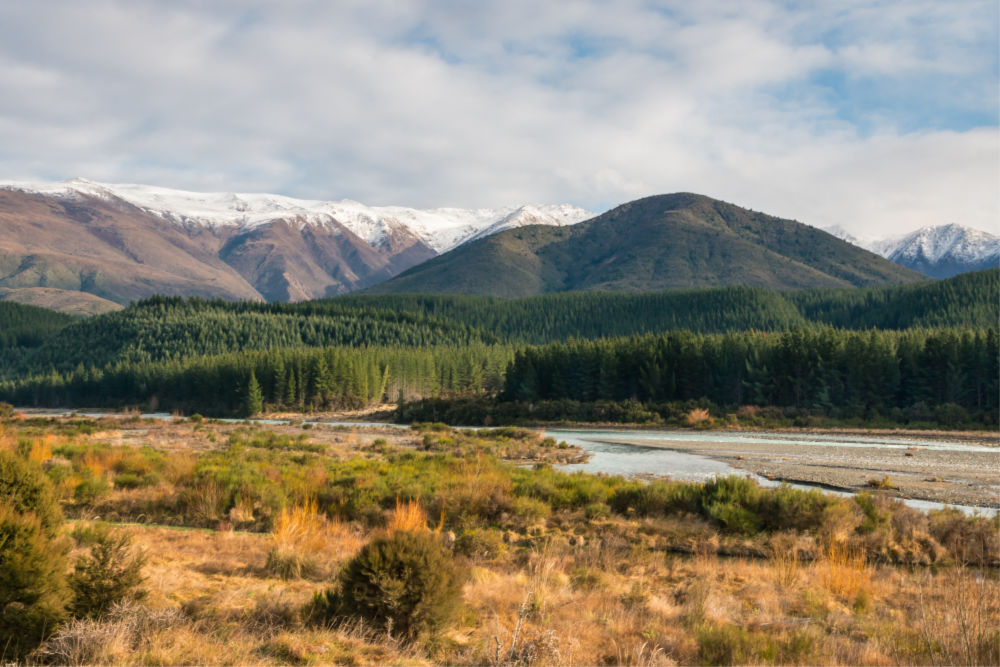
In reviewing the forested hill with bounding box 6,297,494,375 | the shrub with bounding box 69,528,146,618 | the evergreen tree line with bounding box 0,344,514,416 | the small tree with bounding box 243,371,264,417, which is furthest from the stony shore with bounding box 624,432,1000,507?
the forested hill with bounding box 6,297,494,375

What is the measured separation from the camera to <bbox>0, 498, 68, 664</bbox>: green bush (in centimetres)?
740

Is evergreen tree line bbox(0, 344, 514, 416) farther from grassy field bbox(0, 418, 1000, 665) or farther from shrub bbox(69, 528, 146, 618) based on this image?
shrub bbox(69, 528, 146, 618)

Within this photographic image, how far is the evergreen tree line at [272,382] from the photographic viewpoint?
113875 millimetres

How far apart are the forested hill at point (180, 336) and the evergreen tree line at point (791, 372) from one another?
98.4m

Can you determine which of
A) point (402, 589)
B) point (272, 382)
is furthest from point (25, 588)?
point (272, 382)

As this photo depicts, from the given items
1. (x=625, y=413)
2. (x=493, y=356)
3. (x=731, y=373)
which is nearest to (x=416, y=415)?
(x=625, y=413)

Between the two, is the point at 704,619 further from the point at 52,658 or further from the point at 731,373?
the point at 731,373

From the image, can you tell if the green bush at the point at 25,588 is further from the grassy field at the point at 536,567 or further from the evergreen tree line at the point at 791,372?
the evergreen tree line at the point at 791,372

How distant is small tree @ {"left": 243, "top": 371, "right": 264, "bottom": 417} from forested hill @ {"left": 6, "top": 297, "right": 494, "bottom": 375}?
5098 cm

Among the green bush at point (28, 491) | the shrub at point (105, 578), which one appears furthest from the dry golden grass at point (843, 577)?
the green bush at point (28, 491)

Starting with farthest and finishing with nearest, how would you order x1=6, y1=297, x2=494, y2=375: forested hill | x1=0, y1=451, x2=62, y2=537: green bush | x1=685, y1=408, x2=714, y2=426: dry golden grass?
x1=6, y1=297, x2=494, y2=375: forested hill → x1=685, y1=408, x2=714, y2=426: dry golden grass → x1=0, y1=451, x2=62, y2=537: green bush

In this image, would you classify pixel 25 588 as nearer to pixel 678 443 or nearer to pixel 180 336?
pixel 678 443

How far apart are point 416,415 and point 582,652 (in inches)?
3324

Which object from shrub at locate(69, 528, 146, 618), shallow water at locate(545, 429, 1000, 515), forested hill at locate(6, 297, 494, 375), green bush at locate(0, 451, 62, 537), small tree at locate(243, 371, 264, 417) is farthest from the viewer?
forested hill at locate(6, 297, 494, 375)
